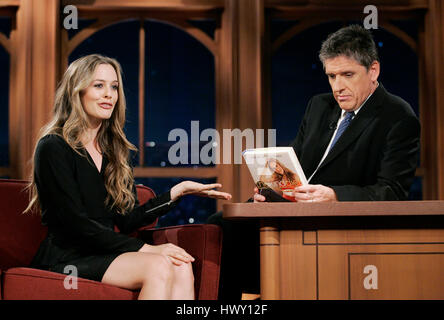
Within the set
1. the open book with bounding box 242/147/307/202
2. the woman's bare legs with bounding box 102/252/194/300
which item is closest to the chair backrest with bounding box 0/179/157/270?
the woman's bare legs with bounding box 102/252/194/300

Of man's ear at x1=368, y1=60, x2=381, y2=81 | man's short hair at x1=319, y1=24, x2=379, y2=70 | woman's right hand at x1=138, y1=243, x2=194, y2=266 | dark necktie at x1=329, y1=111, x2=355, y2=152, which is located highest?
man's short hair at x1=319, y1=24, x2=379, y2=70

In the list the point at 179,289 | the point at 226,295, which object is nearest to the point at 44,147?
the point at 179,289

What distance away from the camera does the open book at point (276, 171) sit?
223 cm

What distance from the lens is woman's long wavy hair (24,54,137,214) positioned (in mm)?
2609

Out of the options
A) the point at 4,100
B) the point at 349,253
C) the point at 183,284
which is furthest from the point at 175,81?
the point at 349,253

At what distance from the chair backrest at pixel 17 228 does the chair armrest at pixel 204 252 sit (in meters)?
0.66

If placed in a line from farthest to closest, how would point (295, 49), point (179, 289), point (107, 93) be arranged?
point (295, 49) < point (107, 93) < point (179, 289)

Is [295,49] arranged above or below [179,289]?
above

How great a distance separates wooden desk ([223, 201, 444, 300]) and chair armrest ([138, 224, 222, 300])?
0.48 m

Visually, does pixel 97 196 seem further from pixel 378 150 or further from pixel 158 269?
pixel 378 150

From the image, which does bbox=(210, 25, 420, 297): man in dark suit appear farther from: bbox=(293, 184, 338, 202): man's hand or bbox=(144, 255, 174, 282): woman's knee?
bbox=(144, 255, 174, 282): woman's knee

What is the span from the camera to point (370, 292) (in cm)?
201
